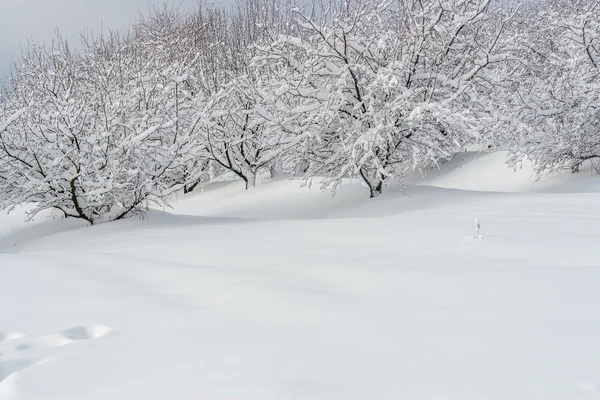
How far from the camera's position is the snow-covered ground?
142 centimetres

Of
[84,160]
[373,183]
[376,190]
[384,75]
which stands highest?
[384,75]

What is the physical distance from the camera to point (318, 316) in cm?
198

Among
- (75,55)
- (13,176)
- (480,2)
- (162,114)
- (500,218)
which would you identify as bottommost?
(500,218)

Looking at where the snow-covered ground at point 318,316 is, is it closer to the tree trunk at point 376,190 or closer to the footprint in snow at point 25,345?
the footprint in snow at point 25,345

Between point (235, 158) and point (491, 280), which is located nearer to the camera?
point (491, 280)

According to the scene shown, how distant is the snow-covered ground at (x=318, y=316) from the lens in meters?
1.42

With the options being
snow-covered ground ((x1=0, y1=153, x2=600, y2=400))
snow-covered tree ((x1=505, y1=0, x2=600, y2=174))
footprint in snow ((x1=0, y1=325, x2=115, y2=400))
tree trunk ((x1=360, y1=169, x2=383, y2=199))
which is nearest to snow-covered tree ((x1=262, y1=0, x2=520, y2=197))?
tree trunk ((x1=360, y1=169, x2=383, y2=199))

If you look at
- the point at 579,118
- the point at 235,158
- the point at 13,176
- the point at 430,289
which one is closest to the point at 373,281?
the point at 430,289

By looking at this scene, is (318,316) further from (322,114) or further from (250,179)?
(250,179)

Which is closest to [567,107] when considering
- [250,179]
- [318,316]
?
[250,179]

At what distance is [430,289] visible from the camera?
2287 millimetres

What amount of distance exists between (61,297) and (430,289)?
1780mm

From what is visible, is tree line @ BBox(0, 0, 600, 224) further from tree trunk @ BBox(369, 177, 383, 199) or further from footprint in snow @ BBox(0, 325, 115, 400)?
footprint in snow @ BBox(0, 325, 115, 400)

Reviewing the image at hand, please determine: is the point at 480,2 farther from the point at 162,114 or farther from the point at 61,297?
the point at 61,297
